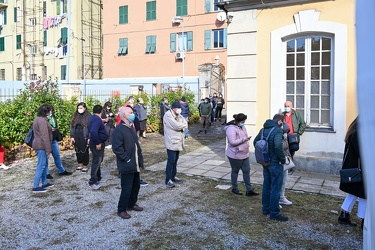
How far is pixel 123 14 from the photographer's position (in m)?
32.8

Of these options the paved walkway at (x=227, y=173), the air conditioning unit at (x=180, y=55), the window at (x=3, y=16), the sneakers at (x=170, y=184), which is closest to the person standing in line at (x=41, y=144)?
the sneakers at (x=170, y=184)

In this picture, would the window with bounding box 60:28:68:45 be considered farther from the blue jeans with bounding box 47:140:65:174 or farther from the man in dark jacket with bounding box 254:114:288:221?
the man in dark jacket with bounding box 254:114:288:221

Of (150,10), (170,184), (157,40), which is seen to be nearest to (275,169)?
(170,184)

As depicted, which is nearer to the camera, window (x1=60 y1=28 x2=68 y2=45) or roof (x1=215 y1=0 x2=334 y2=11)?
roof (x1=215 y1=0 x2=334 y2=11)

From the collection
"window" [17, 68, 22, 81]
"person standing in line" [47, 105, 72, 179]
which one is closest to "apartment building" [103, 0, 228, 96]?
"window" [17, 68, 22, 81]

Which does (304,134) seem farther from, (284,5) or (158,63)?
(158,63)

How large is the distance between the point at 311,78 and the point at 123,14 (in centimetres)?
2756

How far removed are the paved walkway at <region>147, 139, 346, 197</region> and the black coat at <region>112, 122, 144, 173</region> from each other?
3.02 meters

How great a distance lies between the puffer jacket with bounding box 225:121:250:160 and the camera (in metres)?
6.36

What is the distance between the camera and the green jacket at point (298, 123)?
7832 mm

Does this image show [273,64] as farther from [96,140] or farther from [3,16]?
[3,16]

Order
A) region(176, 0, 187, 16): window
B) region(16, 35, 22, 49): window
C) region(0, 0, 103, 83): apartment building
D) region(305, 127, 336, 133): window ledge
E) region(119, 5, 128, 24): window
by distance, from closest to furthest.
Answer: region(305, 127, 336, 133): window ledge → region(176, 0, 187, 16): window → region(119, 5, 128, 24): window → region(0, 0, 103, 83): apartment building → region(16, 35, 22, 49): window

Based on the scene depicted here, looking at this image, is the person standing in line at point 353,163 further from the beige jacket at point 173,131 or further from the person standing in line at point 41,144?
the person standing in line at point 41,144

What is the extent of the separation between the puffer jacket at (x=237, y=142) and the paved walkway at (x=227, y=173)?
1.37 metres
